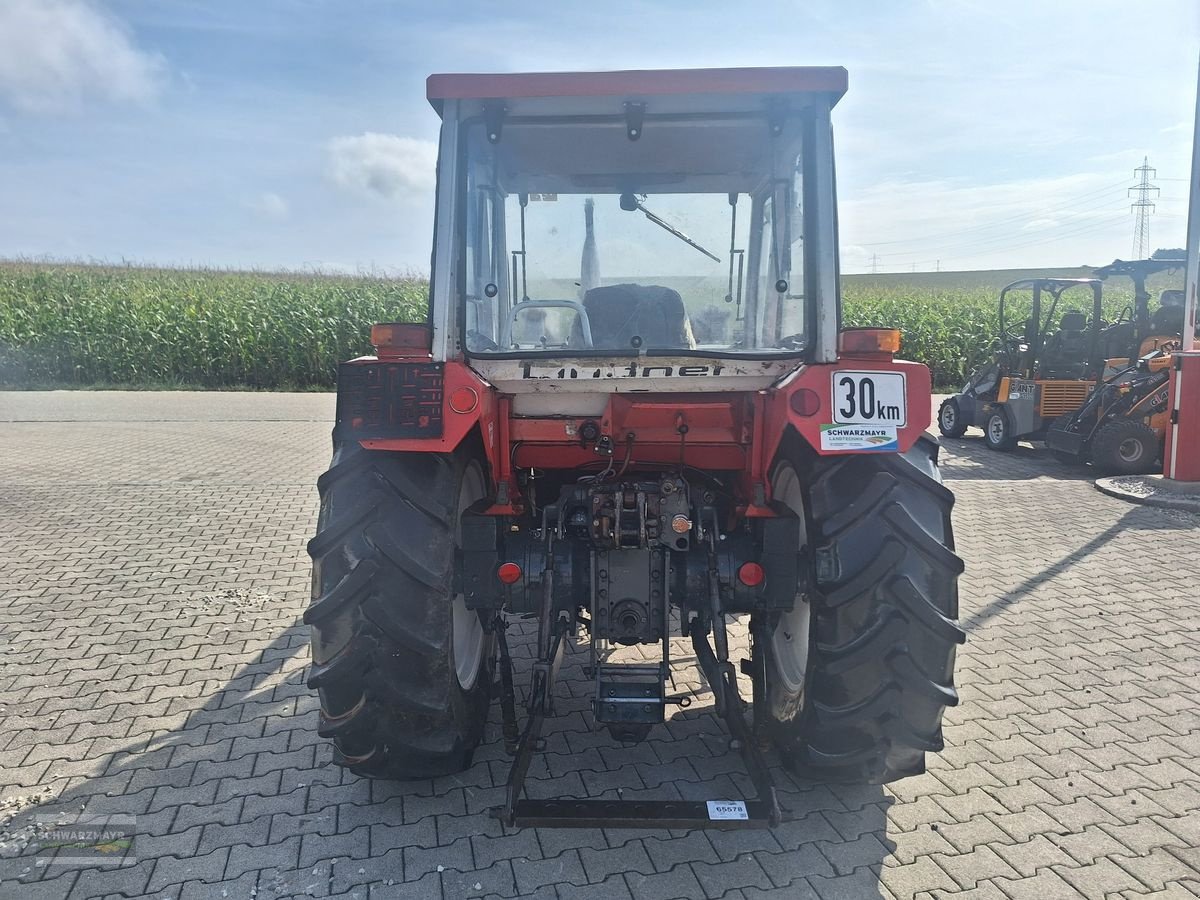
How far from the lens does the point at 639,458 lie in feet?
11.1

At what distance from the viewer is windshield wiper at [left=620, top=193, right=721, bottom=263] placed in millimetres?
3539

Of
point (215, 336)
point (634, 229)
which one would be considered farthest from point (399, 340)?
point (215, 336)

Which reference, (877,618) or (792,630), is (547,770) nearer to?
(792,630)

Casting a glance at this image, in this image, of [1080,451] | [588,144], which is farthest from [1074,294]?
[588,144]

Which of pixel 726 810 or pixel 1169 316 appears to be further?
pixel 1169 316

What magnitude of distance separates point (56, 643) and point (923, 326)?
18.3 m

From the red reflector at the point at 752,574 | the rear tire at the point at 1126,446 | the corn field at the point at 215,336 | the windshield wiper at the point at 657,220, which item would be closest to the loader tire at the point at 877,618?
the red reflector at the point at 752,574

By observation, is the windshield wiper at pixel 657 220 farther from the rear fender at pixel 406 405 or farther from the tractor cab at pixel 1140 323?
the tractor cab at pixel 1140 323

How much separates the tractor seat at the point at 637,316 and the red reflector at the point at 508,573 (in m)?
0.87

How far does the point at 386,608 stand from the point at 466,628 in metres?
0.58

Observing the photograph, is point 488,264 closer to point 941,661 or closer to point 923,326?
point 941,661

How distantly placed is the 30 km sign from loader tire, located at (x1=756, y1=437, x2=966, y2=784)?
163 millimetres

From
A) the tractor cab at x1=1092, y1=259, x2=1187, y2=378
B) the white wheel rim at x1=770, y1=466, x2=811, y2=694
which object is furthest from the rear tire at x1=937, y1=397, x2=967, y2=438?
the white wheel rim at x1=770, y1=466, x2=811, y2=694

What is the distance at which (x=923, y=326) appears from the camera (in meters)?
19.4
